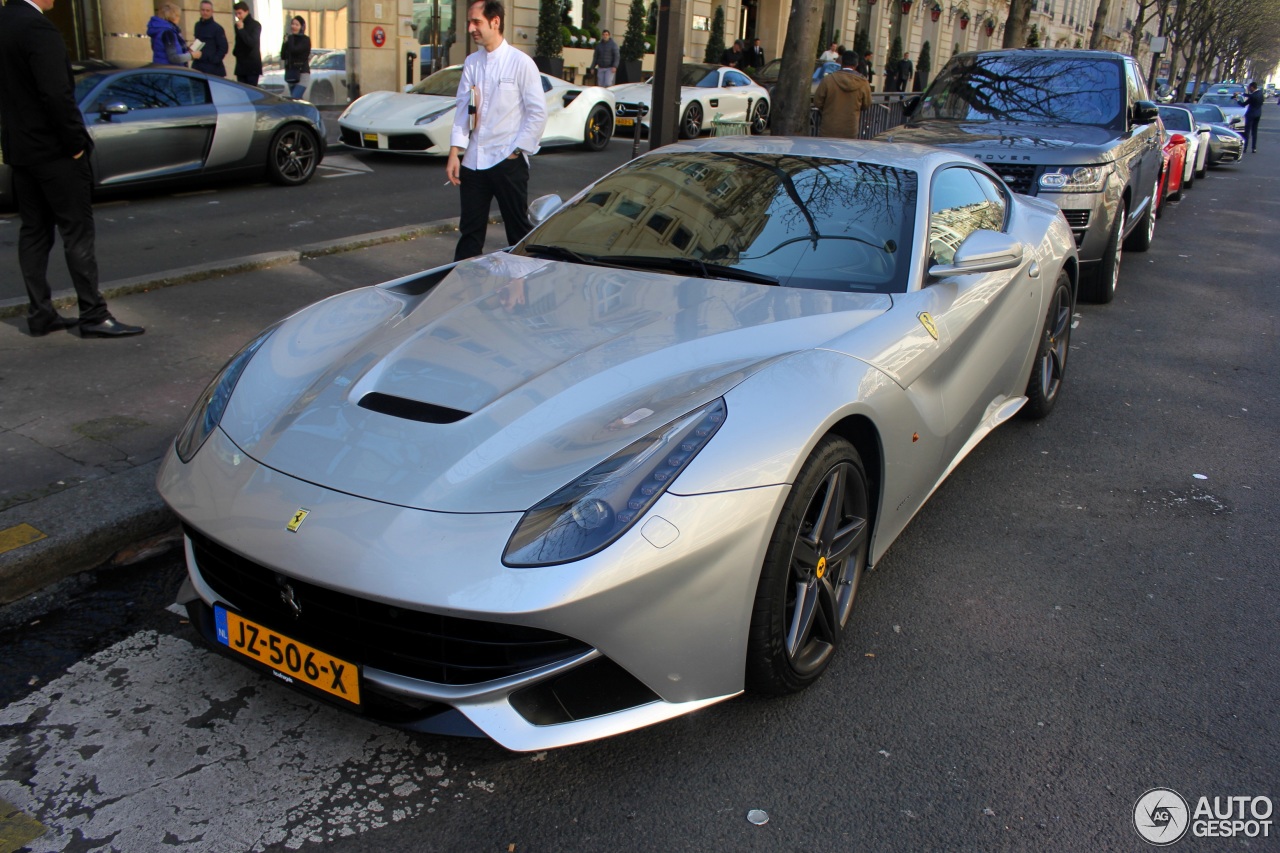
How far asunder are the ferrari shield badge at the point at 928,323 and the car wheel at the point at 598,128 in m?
13.0

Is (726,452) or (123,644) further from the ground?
(726,452)

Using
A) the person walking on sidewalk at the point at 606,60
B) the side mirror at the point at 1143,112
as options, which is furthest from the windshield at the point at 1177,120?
the person walking on sidewalk at the point at 606,60

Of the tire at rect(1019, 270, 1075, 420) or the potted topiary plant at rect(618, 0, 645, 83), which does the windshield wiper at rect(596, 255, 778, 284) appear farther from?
the potted topiary plant at rect(618, 0, 645, 83)

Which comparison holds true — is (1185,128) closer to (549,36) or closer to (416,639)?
(549,36)

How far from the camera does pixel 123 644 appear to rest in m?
3.13

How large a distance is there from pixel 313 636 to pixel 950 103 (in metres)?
8.15

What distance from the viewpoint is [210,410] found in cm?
303

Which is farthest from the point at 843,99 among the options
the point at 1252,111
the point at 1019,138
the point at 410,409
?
the point at 1252,111

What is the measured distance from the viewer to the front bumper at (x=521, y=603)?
7.37ft

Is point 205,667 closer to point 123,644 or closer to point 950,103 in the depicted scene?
point 123,644

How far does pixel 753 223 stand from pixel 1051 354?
2206mm

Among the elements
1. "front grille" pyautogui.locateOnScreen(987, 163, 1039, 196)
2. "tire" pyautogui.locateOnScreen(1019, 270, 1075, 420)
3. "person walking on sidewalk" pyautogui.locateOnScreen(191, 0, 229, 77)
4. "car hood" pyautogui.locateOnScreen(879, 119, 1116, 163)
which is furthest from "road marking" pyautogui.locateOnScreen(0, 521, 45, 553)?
"person walking on sidewalk" pyautogui.locateOnScreen(191, 0, 229, 77)

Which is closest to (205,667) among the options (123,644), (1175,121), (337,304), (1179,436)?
(123,644)

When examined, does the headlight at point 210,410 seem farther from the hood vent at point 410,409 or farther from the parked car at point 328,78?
the parked car at point 328,78
